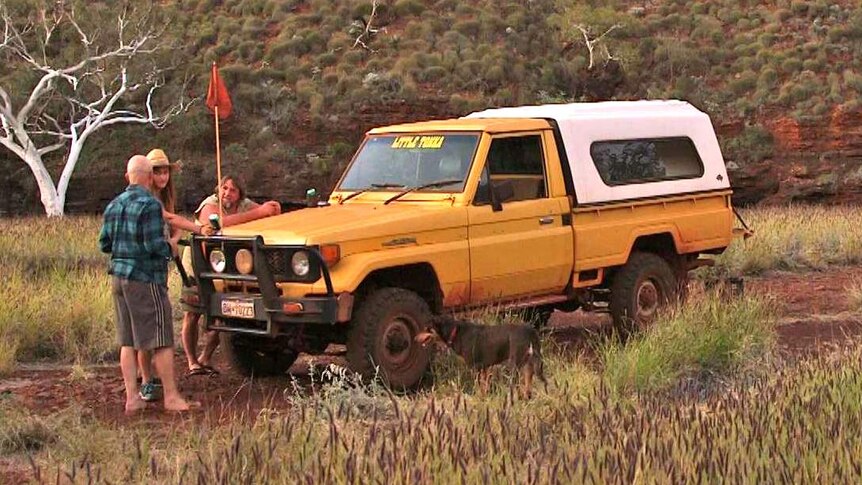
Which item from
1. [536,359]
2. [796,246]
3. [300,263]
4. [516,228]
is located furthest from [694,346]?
[796,246]

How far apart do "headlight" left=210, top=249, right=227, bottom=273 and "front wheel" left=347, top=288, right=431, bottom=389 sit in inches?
43.1

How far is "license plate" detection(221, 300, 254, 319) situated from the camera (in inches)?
351

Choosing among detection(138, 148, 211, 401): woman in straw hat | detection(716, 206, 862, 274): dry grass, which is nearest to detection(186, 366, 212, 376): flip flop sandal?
detection(138, 148, 211, 401): woman in straw hat

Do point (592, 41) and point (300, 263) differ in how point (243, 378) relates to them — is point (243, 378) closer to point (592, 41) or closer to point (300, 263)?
point (300, 263)

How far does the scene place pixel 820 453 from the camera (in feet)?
15.4

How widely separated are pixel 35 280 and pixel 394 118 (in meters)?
19.1

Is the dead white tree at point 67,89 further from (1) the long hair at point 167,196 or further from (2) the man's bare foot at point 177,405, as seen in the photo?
(2) the man's bare foot at point 177,405

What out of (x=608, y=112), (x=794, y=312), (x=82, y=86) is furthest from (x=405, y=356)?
(x=82, y=86)

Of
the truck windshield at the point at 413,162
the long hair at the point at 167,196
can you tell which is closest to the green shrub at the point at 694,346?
the truck windshield at the point at 413,162

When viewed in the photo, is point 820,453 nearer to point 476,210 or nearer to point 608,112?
point 476,210

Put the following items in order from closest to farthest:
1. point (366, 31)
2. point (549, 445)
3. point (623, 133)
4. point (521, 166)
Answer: point (549, 445)
point (521, 166)
point (623, 133)
point (366, 31)

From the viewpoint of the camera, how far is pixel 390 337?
9.02m

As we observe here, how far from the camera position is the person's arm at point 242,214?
9.72 meters

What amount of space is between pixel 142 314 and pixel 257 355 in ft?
5.82
